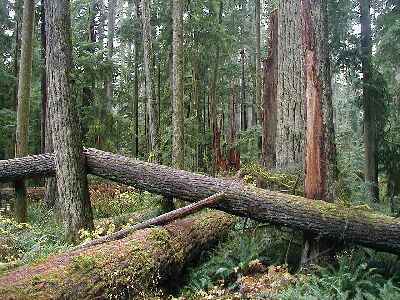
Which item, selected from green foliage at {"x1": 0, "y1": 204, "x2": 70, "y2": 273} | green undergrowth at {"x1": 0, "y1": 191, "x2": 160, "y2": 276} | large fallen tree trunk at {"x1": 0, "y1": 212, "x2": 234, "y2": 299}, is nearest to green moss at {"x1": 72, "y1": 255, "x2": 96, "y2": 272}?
large fallen tree trunk at {"x1": 0, "y1": 212, "x2": 234, "y2": 299}

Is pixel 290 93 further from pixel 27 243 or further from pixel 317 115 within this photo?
pixel 27 243

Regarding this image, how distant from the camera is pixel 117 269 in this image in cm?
655

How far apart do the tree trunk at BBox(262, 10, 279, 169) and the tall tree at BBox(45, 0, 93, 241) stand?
515 cm

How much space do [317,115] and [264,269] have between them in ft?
8.67

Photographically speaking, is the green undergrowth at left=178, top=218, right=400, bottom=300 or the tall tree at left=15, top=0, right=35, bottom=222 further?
the tall tree at left=15, top=0, right=35, bottom=222

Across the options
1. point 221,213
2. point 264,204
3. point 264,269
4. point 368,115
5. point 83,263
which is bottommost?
point 264,269

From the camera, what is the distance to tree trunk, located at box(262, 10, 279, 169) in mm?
12375

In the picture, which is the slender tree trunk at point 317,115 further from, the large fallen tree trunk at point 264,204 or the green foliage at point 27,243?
the green foliage at point 27,243

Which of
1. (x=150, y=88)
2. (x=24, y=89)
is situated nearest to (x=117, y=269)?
(x=24, y=89)

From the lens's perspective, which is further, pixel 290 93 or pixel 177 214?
pixel 290 93

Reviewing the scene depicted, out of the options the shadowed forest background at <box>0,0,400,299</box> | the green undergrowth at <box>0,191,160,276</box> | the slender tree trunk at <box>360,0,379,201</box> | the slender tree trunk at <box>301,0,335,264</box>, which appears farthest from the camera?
the slender tree trunk at <box>360,0,379,201</box>

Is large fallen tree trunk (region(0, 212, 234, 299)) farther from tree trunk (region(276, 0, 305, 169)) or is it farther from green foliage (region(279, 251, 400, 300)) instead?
tree trunk (region(276, 0, 305, 169))

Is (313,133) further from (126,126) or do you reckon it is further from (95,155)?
(126,126)

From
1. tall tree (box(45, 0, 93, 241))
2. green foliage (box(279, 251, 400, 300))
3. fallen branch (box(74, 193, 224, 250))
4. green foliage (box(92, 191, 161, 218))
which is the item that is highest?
tall tree (box(45, 0, 93, 241))
